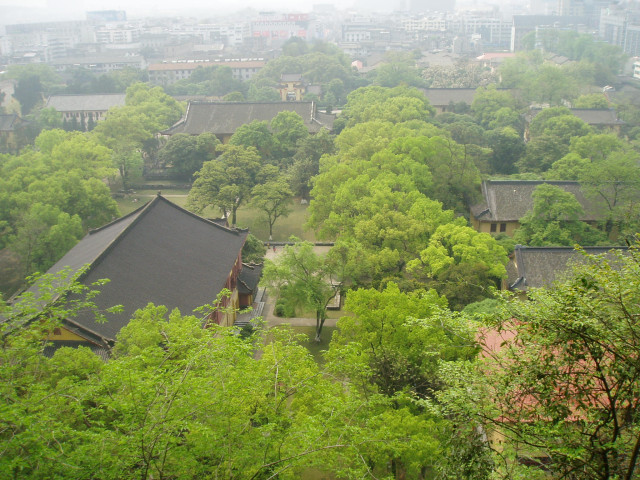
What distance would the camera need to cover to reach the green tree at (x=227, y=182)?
123 feet

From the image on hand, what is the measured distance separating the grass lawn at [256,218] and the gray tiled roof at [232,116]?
9509mm

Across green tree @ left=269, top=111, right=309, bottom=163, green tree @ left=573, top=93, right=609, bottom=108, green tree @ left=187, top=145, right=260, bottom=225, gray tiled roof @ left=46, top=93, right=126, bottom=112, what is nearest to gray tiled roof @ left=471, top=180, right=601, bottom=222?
green tree @ left=187, top=145, right=260, bottom=225

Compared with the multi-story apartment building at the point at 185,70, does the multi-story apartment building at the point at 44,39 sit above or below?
above

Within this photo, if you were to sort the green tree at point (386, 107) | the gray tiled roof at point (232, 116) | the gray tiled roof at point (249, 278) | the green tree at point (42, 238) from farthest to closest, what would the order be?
the gray tiled roof at point (232, 116) < the green tree at point (386, 107) < the green tree at point (42, 238) < the gray tiled roof at point (249, 278)

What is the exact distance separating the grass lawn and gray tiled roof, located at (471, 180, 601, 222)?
10.8m

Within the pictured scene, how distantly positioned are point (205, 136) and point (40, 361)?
3834cm

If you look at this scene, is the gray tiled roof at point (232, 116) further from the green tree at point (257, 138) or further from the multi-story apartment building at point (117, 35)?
the multi-story apartment building at point (117, 35)

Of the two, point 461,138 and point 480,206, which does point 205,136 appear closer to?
point 461,138

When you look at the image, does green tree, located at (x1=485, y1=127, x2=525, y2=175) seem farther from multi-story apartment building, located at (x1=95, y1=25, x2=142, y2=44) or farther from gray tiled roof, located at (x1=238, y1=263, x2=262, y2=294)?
multi-story apartment building, located at (x1=95, y1=25, x2=142, y2=44)

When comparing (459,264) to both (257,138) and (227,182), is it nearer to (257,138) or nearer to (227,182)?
(227,182)

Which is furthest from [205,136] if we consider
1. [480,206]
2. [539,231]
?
[539,231]

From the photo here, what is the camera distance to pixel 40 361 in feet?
38.6

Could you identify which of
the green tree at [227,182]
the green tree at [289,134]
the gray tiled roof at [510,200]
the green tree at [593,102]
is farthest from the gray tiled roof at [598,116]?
the green tree at [227,182]

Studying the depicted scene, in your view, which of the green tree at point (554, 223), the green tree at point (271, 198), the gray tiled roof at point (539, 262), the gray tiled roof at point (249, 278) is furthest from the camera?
the green tree at point (271, 198)
